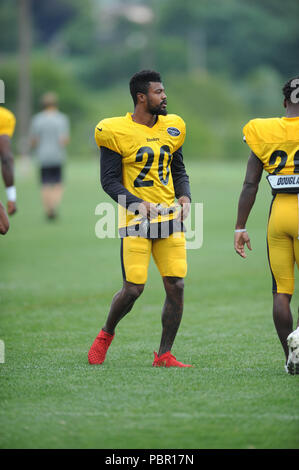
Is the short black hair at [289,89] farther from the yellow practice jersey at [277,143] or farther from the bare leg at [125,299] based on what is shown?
the bare leg at [125,299]

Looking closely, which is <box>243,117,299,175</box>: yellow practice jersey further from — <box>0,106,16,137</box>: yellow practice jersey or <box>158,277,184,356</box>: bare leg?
<box>0,106,16,137</box>: yellow practice jersey

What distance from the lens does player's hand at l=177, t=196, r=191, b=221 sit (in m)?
6.66

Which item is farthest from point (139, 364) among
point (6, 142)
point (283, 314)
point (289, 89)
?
point (6, 142)

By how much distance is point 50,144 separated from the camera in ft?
61.2

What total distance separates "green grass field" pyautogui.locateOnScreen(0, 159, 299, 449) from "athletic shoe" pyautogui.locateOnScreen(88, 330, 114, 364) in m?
0.09

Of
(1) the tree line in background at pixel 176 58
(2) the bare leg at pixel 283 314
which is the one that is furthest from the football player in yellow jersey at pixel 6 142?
(1) the tree line in background at pixel 176 58

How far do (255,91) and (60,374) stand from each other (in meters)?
57.3

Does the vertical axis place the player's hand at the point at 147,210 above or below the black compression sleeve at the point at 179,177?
below

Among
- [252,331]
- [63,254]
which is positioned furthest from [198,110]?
[252,331]

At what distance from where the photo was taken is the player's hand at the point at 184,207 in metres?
6.66

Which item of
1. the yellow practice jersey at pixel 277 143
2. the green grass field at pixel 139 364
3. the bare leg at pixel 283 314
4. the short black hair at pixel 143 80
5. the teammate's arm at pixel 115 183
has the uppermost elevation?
the short black hair at pixel 143 80

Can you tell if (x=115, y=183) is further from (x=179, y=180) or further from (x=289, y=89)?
(x=289, y=89)

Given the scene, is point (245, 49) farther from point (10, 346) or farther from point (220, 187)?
point (10, 346)

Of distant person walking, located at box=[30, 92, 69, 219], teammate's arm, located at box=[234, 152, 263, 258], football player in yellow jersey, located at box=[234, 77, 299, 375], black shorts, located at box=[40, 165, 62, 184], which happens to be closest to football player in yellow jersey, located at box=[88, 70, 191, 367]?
teammate's arm, located at box=[234, 152, 263, 258]
